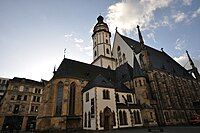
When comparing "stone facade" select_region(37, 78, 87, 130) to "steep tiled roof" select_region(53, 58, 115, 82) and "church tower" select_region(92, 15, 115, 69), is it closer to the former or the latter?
"steep tiled roof" select_region(53, 58, 115, 82)

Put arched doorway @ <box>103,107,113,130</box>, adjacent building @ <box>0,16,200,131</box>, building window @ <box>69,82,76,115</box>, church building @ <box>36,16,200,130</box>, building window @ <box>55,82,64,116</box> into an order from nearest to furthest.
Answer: arched doorway @ <box>103,107,113,130</box> → church building @ <box>36,16,200,130</box> → adjacent building @ <box>0,16,200,131</box> → building window @ <box>55,82,64,116</box> → building window @ <box>69,82,76,115</box>

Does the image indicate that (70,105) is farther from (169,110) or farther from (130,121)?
(169,110)

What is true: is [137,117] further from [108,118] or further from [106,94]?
[106,94]

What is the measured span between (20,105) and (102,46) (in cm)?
2911

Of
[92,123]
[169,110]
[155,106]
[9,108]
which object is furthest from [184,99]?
[9,108]

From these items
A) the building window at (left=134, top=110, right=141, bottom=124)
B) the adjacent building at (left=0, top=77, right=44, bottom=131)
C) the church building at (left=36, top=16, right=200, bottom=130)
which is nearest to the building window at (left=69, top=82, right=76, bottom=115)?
the church building at (left=36, top=16, right=200, bottom=130)

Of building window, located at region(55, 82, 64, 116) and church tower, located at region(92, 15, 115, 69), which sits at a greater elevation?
church tower, located at region(92, 15, 115, 69)

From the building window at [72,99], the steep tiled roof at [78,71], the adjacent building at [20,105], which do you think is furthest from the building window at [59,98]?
the adjacent building at [20,105]

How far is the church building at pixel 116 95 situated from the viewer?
2495 centimetres

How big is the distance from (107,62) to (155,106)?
59.6ft

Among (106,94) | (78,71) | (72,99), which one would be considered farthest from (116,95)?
(78,71)

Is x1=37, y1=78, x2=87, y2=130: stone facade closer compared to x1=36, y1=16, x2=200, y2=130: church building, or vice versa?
x1=36, y1=16, x2=200, y2=130: church building

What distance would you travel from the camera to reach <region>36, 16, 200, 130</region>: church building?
2495 cm

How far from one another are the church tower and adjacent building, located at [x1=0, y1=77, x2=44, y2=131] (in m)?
21.2
